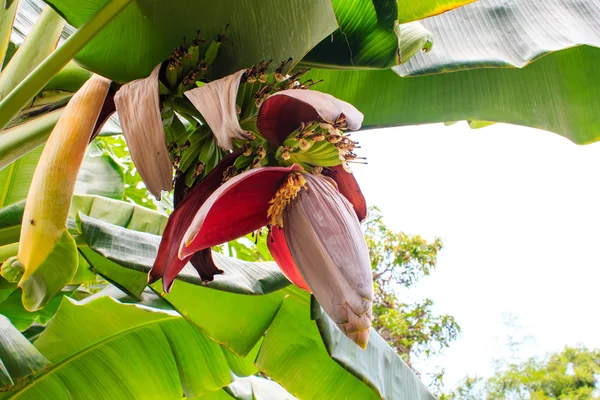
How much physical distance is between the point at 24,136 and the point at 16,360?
0.35 meters

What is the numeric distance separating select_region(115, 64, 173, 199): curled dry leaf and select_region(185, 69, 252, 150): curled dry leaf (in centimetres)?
4

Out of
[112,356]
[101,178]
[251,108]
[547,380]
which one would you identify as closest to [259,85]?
[251,108]

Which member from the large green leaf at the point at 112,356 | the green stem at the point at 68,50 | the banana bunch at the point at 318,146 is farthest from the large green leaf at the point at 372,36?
the large green leaf at the point at 112,356

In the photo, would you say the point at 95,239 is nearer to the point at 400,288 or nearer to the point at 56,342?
the point at 56,342

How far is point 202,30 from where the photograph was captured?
574 mm

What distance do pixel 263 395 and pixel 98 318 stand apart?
17.2 inches

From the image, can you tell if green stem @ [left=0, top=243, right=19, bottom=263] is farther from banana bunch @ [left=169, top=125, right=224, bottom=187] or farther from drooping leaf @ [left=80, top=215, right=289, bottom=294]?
banana bunch @ [left=169, top=125, right=224, bottom=187]

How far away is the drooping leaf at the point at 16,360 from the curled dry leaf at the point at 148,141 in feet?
1.50

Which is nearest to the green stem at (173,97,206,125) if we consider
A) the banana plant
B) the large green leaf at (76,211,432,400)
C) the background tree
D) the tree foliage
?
the banana plant

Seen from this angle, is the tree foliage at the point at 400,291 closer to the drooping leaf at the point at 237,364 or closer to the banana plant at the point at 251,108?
the drooping leaf at the point at 237,364

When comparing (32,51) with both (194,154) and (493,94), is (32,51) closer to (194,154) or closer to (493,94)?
(194,154)

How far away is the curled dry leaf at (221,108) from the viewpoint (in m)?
0.44

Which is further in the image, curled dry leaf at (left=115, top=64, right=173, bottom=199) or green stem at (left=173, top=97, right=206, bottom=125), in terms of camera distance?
green stem at (left=173, top=97, right=206, bottom=125)

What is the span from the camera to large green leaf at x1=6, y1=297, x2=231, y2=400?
98 centimetres
